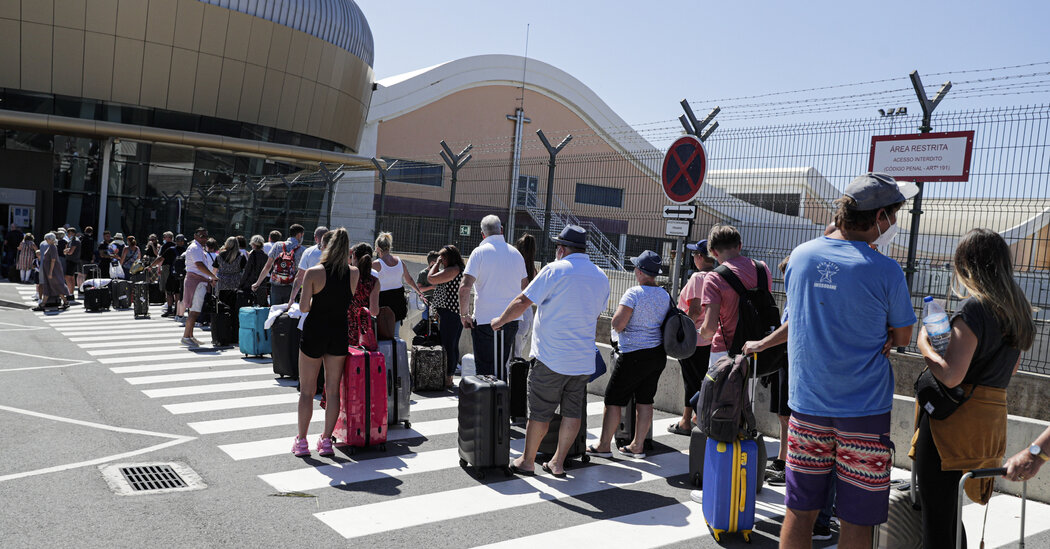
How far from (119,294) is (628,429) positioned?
16.0 metres

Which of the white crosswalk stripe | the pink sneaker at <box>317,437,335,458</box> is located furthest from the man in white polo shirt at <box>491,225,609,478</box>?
the pink sneaker at <box>317,437,335,458</box>

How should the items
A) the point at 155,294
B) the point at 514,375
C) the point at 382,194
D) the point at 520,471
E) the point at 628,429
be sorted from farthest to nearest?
the point at 155,294
the point at 382,194
the point at 514,375
the point at 628,429
the point at 520,471

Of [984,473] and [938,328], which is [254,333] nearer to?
[938,328]

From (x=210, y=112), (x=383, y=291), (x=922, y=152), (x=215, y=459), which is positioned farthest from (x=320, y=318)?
(x=210, y=112)

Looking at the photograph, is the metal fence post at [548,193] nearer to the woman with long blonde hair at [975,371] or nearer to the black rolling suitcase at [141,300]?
the woman with long blonde hair at [975,371]

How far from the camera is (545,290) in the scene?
5.71 m

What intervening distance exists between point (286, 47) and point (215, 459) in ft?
98.6

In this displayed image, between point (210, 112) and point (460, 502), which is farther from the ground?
point (210, 112)

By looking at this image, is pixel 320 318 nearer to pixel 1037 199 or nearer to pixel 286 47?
pixel 1037 199

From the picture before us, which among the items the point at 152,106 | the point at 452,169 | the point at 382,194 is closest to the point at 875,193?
the point at 452,169

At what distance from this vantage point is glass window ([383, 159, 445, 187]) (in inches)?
587

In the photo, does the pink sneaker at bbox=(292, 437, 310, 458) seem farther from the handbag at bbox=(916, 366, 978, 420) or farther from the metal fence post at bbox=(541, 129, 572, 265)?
the metal fence post at bbox=(541, 129, 572, 265)

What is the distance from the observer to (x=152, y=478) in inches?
217

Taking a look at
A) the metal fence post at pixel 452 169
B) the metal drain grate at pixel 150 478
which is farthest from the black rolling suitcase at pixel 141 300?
the metal drain grate at pixel 150 478
